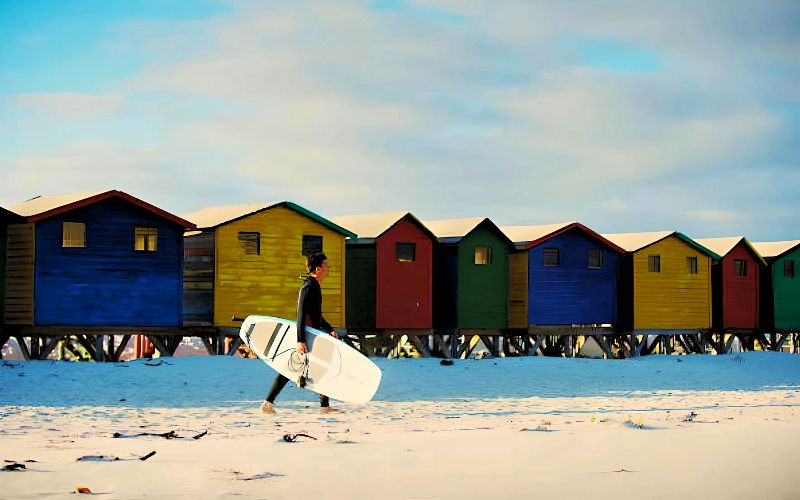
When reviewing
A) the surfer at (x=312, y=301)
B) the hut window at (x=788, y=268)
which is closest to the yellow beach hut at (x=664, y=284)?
the hut window at (x=788, y=268)

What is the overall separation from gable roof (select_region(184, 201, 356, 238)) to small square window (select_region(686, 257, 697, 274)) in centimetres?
1400

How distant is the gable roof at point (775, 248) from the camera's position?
44.5 metres

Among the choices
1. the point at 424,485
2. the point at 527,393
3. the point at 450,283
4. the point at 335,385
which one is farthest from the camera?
the point at 450,283

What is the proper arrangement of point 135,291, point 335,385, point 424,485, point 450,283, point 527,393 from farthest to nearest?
point 450,283 < point 135,291 < point 527,393 < point 335,385 < point 424,485

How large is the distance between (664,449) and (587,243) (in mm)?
27018

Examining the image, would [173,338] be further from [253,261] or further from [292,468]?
[292,468]

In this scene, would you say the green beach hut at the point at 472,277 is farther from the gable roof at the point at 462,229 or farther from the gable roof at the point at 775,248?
the gable roof at the point at 775,248

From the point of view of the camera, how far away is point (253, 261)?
31.3m

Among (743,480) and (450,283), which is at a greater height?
(450,283)

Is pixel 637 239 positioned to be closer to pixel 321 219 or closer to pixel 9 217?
pixel 321 219

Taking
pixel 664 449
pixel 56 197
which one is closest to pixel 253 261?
pixel 56 197

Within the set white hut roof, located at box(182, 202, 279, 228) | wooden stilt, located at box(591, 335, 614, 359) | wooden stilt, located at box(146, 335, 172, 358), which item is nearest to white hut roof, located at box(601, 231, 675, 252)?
wooden stilt, located at box(591, 335, 614, 359)

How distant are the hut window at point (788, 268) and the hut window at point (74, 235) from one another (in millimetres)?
27687

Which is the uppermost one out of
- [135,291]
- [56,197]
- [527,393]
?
[56,197]
